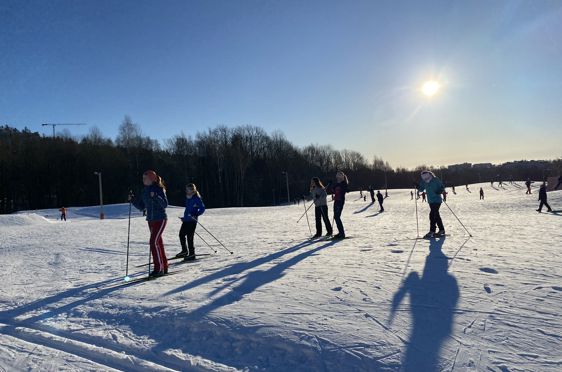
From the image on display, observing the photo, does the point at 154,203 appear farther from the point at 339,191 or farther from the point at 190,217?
the point at 339,191

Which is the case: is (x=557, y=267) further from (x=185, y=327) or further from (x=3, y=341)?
(x=3, y=341)

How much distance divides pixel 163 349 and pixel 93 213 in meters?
43.5

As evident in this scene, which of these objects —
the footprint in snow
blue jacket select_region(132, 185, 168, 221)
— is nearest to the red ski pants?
blue jacket select_region(132, 185, 168, 221)

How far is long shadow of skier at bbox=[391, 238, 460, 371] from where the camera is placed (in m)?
3.17

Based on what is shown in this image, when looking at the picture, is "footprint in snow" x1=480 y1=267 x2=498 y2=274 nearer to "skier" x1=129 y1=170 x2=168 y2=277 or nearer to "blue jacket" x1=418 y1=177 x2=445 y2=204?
"blue jacket" x1=418 y1=177 x2=445 y2=204

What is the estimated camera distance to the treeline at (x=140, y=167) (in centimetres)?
5847

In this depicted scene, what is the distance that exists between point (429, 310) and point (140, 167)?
65625 millimetres

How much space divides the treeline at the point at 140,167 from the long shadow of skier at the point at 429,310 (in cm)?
5817

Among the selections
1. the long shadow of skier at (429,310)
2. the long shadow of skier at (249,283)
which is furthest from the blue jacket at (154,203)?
the long shadow of skier at (429,310)

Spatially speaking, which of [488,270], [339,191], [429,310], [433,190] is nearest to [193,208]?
[339,191]

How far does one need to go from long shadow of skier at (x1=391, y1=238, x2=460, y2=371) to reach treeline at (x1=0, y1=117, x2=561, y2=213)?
58.2 metres

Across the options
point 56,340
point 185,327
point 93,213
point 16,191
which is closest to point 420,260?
point 185,327

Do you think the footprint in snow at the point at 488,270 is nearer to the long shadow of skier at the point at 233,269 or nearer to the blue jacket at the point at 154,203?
the long shadow of skier at the point at 233,269

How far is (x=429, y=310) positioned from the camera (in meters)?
4.13
